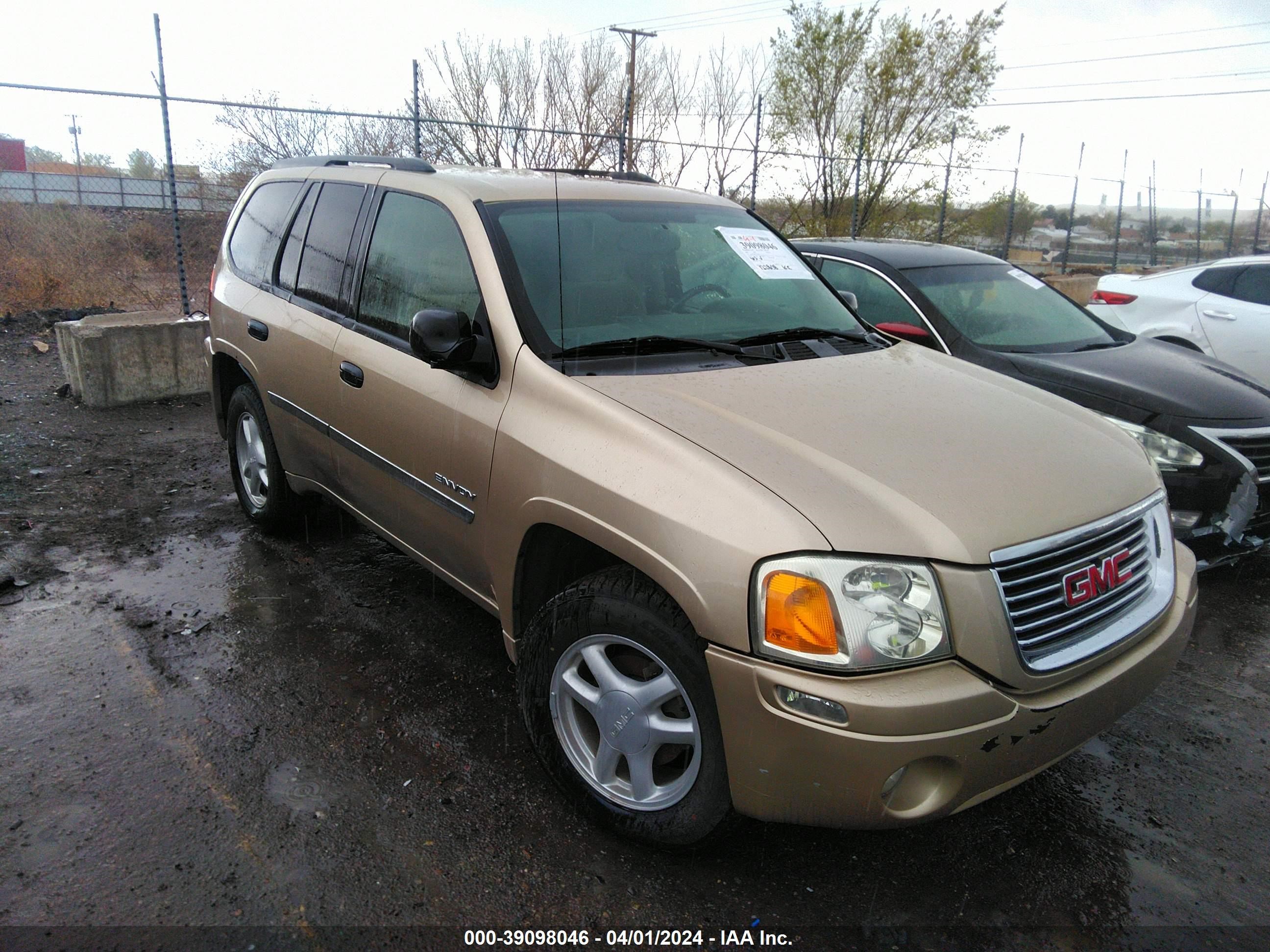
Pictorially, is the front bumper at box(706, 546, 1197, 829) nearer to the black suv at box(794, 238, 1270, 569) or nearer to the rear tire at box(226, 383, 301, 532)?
the black suv at box(794, 238, 1270, 569)

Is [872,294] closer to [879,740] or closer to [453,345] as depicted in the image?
[453,345]

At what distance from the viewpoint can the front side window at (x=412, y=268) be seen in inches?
117

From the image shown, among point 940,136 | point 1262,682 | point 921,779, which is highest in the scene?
point 940,136

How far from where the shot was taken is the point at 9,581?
157 inches

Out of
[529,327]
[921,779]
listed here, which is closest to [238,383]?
[529,327]

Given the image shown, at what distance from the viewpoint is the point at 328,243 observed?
A: 12.2 ft

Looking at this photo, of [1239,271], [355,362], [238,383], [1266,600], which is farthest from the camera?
[1239,271]

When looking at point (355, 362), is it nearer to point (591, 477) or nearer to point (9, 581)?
point (591, 477)

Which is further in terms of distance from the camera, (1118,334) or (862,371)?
(1118,334)

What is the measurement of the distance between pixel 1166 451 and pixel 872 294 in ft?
6.35

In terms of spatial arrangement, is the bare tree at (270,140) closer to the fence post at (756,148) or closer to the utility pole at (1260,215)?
the fence post at (756,148)

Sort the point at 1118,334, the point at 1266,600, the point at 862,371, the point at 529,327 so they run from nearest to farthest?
1. the point at 529,327
2. the point at 862,371
3. the point at 1266,600
4. the point at 1118,334

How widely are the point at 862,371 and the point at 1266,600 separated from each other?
302 cm

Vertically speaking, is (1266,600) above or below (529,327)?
below
